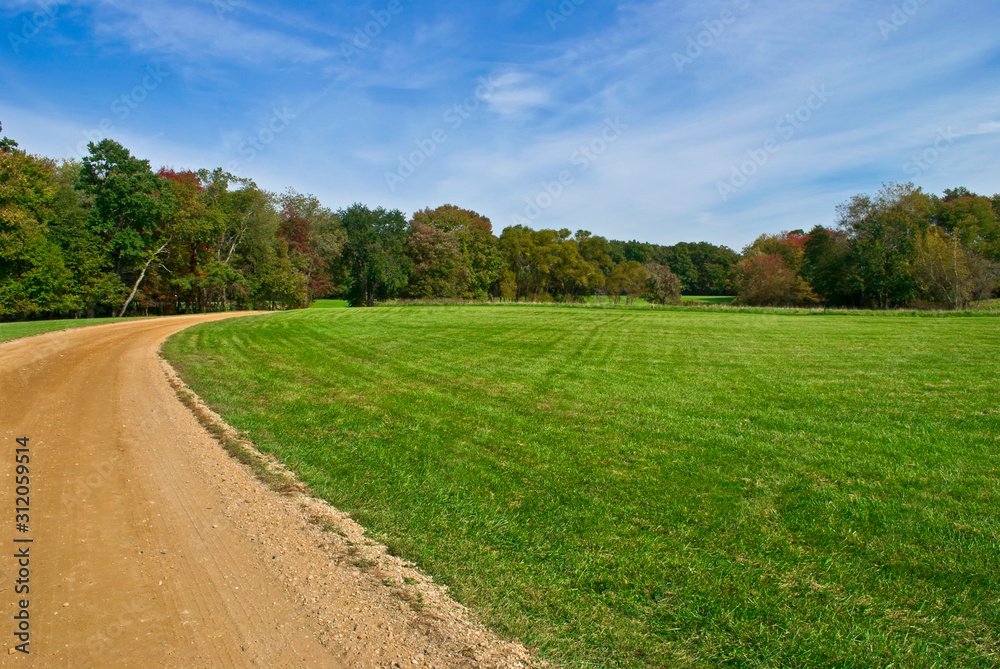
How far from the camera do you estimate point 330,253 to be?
5497 centimetres

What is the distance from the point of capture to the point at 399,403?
311 inches

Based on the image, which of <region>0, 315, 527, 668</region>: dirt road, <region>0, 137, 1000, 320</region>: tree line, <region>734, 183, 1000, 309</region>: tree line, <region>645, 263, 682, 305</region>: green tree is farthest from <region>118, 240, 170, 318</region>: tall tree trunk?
<region>734, 183, 1000, 309</region>: tree line

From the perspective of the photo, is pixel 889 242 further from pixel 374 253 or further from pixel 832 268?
pixel 374 253

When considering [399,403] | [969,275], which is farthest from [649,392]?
[969,275]

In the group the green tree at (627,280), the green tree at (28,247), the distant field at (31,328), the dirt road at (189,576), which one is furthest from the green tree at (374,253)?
the dirt road at (189,576)

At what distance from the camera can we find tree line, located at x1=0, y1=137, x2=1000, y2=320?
30.2m

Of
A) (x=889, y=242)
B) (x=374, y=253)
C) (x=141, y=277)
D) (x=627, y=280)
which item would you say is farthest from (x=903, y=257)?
(x=141, y=277)

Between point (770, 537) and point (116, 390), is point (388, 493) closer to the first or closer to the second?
point (770, 537)

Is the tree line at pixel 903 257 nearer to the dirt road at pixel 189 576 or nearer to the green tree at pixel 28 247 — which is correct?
→ the dirt road at pixel 189 576

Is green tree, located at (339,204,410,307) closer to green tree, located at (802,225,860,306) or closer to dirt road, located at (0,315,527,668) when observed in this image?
green tree, located at (802,225,860,306)

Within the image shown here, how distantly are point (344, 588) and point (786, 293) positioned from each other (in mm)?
61153

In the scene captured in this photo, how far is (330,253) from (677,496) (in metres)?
55.5

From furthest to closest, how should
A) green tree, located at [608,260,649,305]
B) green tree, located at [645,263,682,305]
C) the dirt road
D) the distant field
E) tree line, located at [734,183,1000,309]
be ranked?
green tree, located at [608,260,649,305], green tree, located at [645,263,682,305], tree line, located at [734,183,1000,309], the distant field, the dirt road

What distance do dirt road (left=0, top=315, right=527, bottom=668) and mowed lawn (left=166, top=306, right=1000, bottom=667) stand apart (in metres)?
0.42
